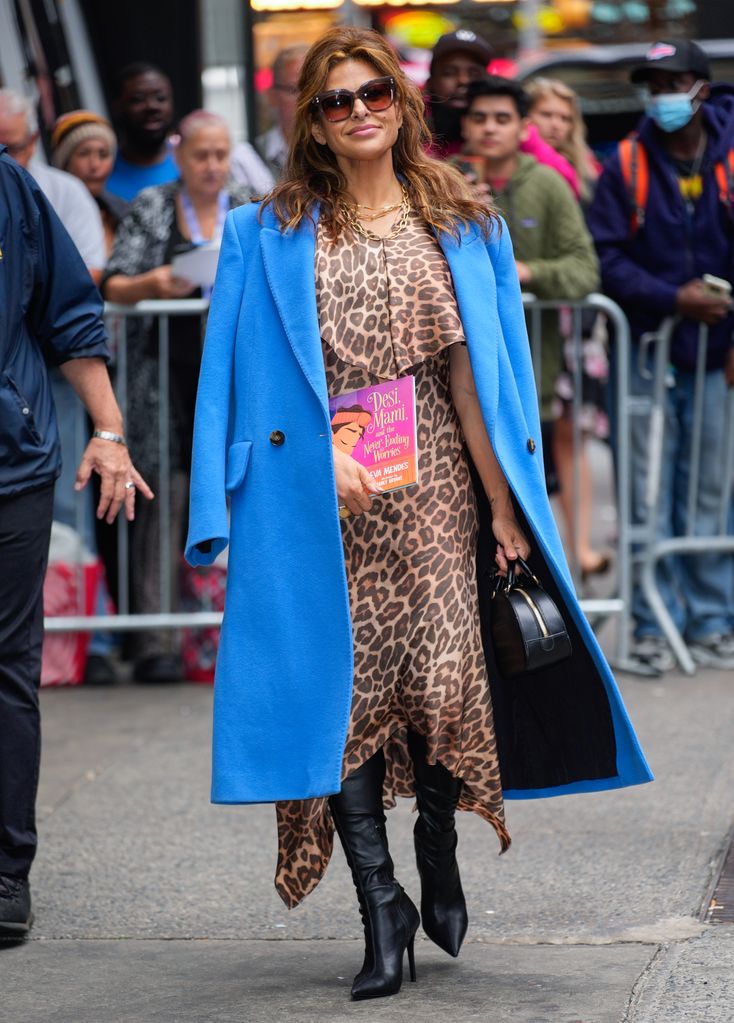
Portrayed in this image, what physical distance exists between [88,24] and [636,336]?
471 centimetres

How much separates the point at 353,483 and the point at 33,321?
45.5 inches

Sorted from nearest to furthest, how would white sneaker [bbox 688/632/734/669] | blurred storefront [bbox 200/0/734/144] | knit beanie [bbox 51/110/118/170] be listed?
white sneaker [bbox 688/632/734/669]
knit beanie [bbox 51/110/118/170]
blurred storefront [bbox 200/0/734/144]

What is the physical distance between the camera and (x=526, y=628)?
3891mm

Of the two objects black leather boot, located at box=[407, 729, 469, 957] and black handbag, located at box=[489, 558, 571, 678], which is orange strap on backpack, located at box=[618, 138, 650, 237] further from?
black leather boot, located at box=[407, 729, 469, 957]

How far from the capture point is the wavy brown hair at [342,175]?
12.8ft

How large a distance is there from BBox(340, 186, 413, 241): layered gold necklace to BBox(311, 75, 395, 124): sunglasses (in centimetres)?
20

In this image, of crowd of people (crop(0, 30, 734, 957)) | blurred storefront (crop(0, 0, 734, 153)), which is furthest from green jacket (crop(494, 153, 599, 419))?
blurred storefront (crop(0, 0, 734, 153))

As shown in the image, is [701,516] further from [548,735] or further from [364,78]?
[364,78]

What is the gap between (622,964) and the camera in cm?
404

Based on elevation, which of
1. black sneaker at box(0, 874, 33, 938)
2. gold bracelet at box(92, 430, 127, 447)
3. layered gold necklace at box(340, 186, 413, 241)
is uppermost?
layered gold necklace at box(340, 186, 413, 241)

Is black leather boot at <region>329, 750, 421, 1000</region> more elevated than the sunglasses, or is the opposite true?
the sunglasses

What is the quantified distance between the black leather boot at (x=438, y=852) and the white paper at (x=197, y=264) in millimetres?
3464

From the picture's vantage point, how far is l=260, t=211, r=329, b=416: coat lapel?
382 cm

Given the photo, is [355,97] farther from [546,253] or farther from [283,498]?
[546,253]
